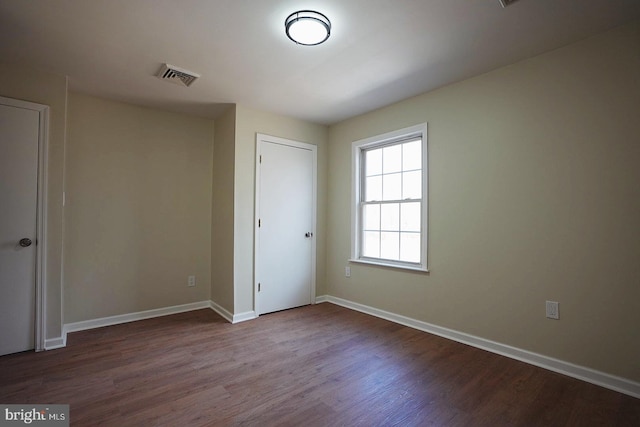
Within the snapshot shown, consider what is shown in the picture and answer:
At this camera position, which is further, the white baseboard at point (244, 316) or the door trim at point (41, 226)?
the white baseboard at point (244, 316)

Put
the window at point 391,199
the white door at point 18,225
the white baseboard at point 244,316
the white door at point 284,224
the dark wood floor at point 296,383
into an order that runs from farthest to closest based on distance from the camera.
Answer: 1. the white door at point 284,224
2. the white baseboard at point 244,316
3. the window at point 391,199
4. the white door at point 18,225
5. the dark wood floor at point 296,383

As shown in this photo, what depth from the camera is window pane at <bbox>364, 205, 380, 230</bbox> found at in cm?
379

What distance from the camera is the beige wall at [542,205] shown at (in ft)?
6.75

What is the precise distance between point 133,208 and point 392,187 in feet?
10.0

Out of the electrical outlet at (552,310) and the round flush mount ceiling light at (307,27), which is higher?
the round flush mount ceiling light at (307,27)

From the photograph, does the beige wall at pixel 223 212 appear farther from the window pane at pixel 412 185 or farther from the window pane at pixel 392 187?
the window pane at pixel 412 185

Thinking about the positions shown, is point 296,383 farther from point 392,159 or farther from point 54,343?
point 392,159

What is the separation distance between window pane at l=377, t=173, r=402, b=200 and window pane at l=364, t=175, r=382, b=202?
0.06 m

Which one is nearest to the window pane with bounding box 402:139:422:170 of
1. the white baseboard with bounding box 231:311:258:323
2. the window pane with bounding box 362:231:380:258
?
the window pane with bounding box 362:231:380:258

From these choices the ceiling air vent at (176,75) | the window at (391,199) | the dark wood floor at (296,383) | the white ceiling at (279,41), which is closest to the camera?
the dark wood floor at (296,383)

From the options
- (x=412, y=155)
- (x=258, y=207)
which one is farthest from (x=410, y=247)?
(x=258, y=207)

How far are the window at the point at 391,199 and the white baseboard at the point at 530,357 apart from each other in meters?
0.60

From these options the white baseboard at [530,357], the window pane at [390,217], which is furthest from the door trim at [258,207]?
the white baseboard at [530,357]

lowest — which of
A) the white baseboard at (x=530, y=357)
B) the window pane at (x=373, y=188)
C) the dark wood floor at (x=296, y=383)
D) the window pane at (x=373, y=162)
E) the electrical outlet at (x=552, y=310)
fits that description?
the dark wood floor at (x=296, y=383)
